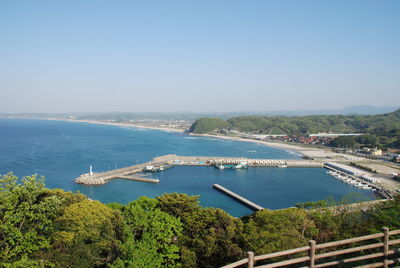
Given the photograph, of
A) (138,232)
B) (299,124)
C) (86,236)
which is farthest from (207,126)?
(86,236)

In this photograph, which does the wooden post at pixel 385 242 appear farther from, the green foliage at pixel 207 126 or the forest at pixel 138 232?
the green foliage at pixel 207 126

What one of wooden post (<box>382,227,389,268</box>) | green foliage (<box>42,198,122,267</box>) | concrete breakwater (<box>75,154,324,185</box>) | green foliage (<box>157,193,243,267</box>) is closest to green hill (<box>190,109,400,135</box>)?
concrete breakwater (<box>75,154,324,185</box>)

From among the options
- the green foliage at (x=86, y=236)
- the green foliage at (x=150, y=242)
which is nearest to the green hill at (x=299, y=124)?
the green foliage at (x=86, y=236)

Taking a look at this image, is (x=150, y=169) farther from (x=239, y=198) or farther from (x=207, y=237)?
(x=207, y=237)

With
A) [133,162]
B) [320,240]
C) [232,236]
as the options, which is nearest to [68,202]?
[232,236]

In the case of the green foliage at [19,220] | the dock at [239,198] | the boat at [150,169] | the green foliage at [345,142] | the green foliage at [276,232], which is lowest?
the dock at [239,198]

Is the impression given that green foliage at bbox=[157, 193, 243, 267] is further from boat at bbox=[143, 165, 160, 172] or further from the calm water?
boat at bbox=[143, 165, 160, 172]

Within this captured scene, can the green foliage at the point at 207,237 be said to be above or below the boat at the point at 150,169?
above
